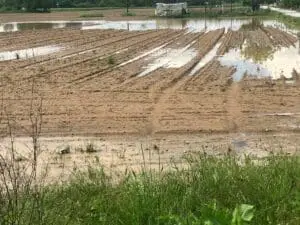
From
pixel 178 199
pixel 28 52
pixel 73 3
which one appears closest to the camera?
pixel 178 199

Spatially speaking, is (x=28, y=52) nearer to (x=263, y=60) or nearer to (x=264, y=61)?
(x=263, y=60)

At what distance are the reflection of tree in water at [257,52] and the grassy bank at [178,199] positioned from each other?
18.0 metres

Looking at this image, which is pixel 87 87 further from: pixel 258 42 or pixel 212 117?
pixel 258 42

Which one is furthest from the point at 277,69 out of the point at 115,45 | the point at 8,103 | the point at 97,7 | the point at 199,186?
the point at 97,7

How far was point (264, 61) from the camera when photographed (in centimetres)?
2377

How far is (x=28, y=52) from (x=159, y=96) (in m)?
15.2

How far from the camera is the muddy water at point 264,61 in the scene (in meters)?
20.1

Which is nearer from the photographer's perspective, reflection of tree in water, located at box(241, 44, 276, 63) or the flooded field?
the flooded field

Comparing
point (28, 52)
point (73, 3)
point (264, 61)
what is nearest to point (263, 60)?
point (264, 61)

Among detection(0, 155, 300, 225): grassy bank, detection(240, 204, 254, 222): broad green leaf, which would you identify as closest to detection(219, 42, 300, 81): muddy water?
detection(0, 155, 300, 225): grassy bank

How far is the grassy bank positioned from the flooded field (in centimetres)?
92

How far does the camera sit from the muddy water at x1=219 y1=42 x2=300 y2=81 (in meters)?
20.1

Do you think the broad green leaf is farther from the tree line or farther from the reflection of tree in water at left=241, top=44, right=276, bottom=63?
the tree line

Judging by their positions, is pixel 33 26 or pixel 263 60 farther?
pixel 33 26
